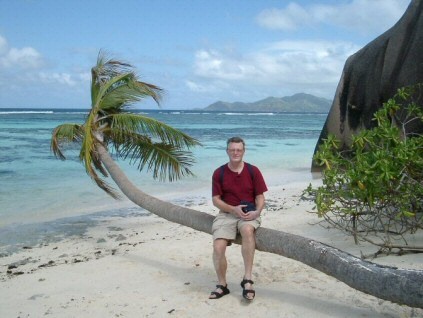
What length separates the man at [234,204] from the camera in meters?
4.09

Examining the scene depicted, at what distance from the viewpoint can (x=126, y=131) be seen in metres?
7.92

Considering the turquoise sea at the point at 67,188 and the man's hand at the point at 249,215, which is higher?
the man's hand at the point at 249,215

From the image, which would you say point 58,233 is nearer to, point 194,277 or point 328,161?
point 194,277

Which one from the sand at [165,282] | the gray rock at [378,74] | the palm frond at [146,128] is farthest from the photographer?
the gray rock at [378,74]

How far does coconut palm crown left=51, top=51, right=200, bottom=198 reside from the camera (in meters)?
7.85

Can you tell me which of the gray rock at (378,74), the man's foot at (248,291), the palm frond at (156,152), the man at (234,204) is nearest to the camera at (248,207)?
the man at (234,204)

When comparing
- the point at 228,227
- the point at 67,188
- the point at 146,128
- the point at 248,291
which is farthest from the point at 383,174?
the point at 67,188

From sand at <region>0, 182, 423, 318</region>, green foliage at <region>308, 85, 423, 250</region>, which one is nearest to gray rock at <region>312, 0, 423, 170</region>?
green foliage at <region>308, 85, 423, 250</region>

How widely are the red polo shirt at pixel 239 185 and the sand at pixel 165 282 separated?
0.91 m

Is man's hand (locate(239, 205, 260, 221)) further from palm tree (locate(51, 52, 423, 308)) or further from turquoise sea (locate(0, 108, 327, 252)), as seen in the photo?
turquoise sea (locate(0, 108, 327, 252))

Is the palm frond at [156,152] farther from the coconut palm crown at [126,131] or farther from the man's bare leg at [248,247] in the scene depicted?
the man's bare leg at [248,247]

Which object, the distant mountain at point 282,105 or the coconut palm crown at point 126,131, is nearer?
the coconut palm crown at point 126,131

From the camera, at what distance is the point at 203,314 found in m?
3.94

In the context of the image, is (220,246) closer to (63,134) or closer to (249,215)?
(249,215)
